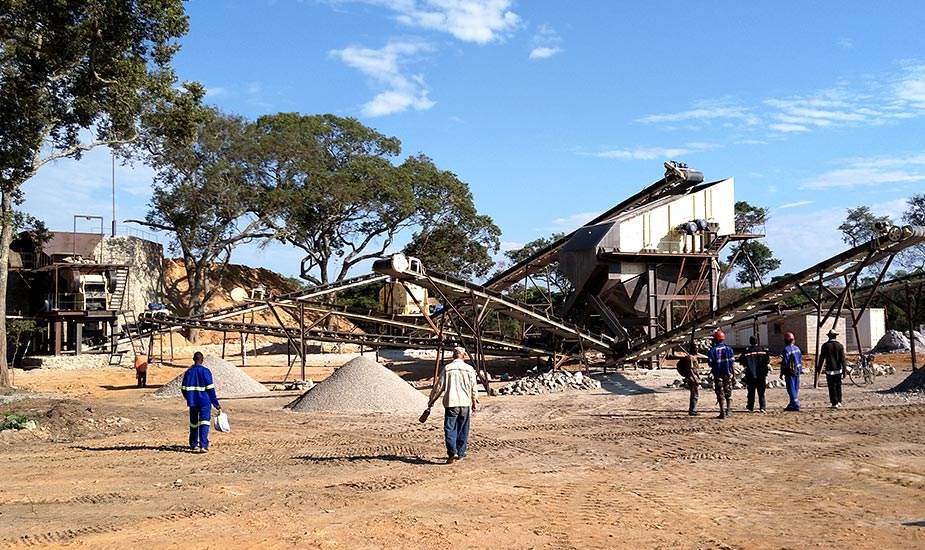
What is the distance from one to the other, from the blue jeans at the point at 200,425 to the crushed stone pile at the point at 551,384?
9.99 metres

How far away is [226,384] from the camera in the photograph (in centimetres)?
2094

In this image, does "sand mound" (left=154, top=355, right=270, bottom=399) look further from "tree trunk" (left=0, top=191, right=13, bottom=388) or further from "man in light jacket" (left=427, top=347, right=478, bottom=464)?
"man in light jacket" (left=427, top=347, right=478, bottom=464)

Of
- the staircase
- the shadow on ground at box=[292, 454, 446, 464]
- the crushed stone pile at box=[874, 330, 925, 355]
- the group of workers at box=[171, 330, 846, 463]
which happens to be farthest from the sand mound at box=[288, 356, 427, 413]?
the crushed stone pile at box=[874, 330, 925, 355]

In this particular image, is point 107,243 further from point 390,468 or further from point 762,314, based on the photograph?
point 390,468

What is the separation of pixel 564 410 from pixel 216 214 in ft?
98.1

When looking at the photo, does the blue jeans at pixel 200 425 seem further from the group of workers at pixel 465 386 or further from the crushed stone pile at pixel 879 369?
the crushed stone pile at pixel 879 369

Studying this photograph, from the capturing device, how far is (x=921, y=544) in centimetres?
627

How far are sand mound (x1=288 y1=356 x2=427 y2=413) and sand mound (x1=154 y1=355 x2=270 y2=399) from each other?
339cm

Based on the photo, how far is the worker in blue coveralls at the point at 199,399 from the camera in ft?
38.8

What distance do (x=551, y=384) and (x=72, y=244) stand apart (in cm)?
2684

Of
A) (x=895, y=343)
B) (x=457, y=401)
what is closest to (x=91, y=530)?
(x=457, y=401)

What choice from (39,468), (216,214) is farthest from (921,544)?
(216,214)

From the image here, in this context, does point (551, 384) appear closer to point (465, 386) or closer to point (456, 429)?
point (456, 429)

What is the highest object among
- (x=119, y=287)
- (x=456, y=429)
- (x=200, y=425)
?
(x=119, y=287)
